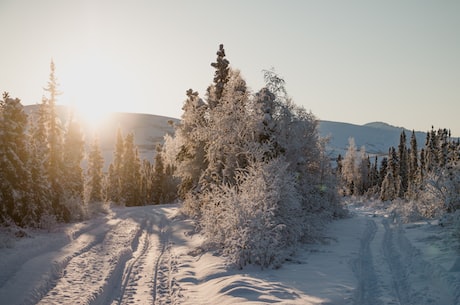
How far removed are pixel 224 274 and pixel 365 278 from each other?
430 cm

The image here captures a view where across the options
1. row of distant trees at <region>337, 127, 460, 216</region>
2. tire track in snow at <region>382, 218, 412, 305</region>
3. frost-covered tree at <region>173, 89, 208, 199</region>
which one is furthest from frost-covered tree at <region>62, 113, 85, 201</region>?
tire track in snow at <region>382, 218, 412, 305</region>

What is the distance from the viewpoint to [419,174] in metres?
44.2

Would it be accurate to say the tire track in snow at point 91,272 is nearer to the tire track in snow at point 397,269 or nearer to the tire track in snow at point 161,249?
the tire track in snow at point 161,249

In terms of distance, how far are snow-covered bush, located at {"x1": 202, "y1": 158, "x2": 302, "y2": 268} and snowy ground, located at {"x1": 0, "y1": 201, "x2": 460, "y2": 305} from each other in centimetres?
56

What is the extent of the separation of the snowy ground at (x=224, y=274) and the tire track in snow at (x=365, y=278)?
24mm

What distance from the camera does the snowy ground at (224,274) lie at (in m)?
9.70

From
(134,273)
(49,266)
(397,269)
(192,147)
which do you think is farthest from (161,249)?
(192,147)

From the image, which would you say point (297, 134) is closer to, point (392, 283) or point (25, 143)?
point (392, 283)

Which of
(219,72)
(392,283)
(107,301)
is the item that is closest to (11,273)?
(107,301)

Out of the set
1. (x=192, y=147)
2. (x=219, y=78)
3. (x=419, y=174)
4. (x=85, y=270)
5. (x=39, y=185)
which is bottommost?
(x=85, y=270)

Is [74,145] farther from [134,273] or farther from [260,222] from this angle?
[260,222]

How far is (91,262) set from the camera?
14305 mm

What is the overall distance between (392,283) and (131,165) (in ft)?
185

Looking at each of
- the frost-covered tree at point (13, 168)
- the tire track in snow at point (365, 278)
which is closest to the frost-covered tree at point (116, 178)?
the frost-covered tree at point (13, 168)
